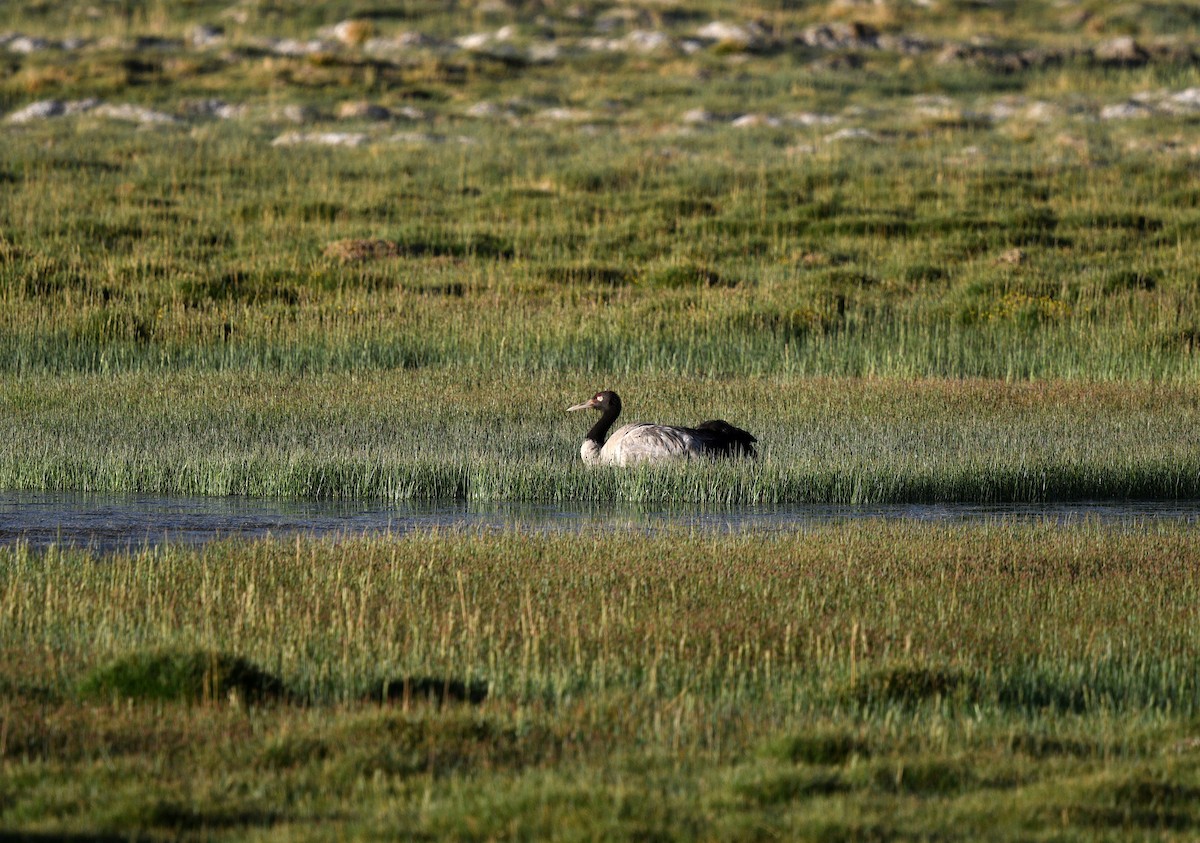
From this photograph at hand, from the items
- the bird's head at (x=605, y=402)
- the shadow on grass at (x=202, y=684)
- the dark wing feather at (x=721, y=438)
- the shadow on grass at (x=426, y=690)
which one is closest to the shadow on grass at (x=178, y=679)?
the shadow on grass at (x=202, y=684)

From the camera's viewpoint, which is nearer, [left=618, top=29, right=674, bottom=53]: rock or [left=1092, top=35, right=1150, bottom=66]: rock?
[left=1092, top=35, right=1150, bottom=66]: rock

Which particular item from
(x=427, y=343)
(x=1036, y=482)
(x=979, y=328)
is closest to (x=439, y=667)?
(x=1036, y=482)

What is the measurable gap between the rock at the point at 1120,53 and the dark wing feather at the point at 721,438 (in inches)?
2624

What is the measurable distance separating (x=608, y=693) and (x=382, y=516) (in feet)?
24.6

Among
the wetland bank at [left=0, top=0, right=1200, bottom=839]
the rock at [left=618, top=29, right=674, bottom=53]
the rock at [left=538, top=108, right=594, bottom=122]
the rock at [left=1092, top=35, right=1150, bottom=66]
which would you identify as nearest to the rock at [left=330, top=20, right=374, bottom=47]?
the rock at [left=618, top=29, right=674, bottom=53]

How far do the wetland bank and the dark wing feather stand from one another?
0.49 m

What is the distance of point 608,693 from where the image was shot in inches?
345

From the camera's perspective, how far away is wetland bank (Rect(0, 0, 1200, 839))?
7527 mm

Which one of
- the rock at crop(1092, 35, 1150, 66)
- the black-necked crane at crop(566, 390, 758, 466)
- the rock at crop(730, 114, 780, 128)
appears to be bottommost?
the rock at crop(1092, 35, 1150, 66)

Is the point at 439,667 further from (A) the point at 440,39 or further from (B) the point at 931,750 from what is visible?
(A) the point at 440,39

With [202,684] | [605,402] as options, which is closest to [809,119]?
[605,402]

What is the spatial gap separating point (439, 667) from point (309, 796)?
238 cm

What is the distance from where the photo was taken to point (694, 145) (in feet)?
177

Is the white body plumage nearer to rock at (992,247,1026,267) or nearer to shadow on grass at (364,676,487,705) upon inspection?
shadow on grass at (364,676,487,705)
